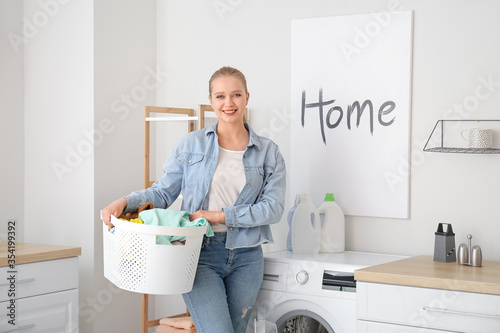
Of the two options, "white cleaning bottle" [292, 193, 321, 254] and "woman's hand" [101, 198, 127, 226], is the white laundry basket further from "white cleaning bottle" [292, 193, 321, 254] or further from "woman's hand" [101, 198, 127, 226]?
"white cleaning bottle" [292, 193, 321, 254]

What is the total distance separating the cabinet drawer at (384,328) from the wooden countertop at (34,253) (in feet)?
4.48

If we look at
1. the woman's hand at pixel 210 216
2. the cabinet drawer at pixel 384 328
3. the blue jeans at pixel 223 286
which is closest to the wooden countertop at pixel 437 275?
the cabinet drawer at pixel 384 328

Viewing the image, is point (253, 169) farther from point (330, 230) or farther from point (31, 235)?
point (31, 235)

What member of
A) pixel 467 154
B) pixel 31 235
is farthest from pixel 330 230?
pixel 31 235

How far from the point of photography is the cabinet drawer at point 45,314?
2.71m

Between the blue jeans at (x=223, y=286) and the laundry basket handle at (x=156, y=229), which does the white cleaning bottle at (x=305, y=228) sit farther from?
the laundry basket handle at (x=156, y=229)

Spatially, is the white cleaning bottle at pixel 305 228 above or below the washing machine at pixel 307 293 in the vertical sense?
above

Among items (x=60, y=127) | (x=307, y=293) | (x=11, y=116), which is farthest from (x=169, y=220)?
(x=11, y=116)

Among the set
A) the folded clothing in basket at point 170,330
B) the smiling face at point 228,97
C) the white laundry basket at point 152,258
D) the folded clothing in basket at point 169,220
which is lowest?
the folded clothing in basket at point 170,330

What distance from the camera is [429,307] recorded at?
2.30 m

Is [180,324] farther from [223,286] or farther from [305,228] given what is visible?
[305,228]

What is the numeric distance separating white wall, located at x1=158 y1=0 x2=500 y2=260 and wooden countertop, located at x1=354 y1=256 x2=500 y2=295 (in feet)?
1.01

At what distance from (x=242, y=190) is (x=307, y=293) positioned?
0.58 m

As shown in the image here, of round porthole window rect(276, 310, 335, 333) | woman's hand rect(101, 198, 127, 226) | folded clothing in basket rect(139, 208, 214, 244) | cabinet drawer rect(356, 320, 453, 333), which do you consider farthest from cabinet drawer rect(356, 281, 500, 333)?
woman's hand rect(101, 198, 127, 226)
